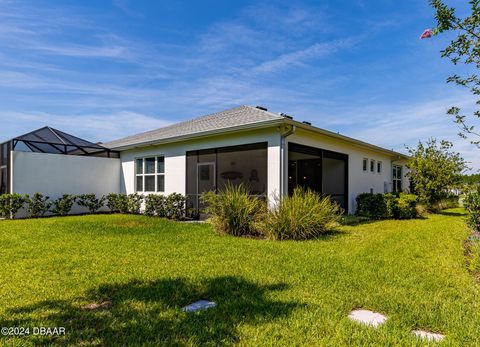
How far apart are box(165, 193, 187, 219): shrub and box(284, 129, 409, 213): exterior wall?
4650 millimetres

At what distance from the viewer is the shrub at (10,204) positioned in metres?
11.2

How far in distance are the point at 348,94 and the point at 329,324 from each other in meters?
14.5

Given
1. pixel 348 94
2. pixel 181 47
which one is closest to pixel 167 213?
pixel 181 47

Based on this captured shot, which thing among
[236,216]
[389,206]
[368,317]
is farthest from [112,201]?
[368,317]

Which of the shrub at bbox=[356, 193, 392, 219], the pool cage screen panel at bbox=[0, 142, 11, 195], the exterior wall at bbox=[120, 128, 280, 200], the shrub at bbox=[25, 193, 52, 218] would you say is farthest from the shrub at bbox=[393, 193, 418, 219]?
the pool cage screen panel at bbox=[0, 142, 11, 195]

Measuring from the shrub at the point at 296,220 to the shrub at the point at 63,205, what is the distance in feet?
31.8

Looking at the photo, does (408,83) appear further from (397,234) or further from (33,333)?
(33,333)

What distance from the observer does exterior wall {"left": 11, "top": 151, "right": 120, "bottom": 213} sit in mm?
12180

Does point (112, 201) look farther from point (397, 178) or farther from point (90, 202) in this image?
point (397, 178)

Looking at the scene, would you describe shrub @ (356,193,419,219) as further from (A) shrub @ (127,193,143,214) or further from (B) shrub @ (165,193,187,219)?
(A) shrub @ (127,193,143,214)

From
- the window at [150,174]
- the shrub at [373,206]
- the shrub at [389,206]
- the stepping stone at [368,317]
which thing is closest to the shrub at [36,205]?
the window at [150,174]

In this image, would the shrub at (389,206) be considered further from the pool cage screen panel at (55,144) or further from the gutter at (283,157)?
the pool cage screen panel at (55,144)

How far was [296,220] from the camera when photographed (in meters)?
7.22

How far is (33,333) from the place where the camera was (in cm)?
258
